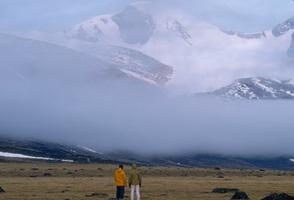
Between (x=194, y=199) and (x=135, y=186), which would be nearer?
(x=135, y=186)

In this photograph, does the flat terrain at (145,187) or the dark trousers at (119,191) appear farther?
the flat terrain at (145,187)

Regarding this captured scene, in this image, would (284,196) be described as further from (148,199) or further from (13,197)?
(13,197)

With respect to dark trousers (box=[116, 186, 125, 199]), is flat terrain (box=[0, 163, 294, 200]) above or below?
above

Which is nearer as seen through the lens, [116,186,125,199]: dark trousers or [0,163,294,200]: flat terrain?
[116,186,125,199]: dark trousers

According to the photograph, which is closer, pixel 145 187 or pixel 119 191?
pixel 119 191

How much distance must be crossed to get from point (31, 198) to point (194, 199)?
13.6 meters

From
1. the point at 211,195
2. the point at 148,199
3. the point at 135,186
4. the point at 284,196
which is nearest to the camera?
the point at 135,186

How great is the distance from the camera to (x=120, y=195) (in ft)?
172

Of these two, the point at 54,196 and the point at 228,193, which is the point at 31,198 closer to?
the point at 54,196

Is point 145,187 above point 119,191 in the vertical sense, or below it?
above

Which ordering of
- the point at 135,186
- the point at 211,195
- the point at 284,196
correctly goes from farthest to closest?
1. the point at 211,195
2. the point at 284,196
3. the point at 135,186

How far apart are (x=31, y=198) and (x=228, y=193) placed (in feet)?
62.2

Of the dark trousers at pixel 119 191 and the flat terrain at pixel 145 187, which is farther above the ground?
the flat terrain at pixel 145 187

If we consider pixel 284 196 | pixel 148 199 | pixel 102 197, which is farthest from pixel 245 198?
pixel 102 197
